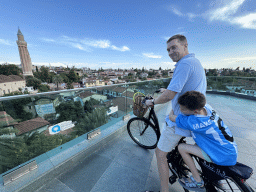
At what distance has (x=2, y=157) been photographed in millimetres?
1490

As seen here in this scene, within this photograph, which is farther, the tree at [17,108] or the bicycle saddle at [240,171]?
the tree at [17,108]

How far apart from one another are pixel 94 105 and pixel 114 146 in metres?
1.00

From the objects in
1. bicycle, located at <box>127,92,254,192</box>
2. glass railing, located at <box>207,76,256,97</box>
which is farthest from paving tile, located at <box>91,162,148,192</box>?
glass railing, located at <box>207,76,256,97</box>

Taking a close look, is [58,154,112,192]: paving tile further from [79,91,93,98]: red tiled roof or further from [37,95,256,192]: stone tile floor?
[79,91,93,98]: red tiled roof

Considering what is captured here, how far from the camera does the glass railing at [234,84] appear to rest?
248 inches

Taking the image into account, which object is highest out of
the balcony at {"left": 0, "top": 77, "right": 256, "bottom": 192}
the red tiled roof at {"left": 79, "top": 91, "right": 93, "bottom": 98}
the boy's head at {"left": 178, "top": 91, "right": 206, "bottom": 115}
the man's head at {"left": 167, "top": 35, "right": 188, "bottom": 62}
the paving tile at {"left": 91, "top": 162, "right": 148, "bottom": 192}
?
the man's head at {"left": 167, "top": 35, "right": 188, "bottom": 62}

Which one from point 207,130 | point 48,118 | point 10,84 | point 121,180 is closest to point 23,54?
point 10,84

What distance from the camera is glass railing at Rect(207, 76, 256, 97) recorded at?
6291mm

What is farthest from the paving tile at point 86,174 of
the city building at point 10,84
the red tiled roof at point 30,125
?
the city building at point 10,84

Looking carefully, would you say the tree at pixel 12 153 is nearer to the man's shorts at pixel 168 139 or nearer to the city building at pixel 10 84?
the man's shorts at pixel 168 139

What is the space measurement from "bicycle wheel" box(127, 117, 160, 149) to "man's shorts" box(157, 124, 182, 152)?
789 mm

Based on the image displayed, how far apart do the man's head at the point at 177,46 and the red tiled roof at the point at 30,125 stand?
213cm

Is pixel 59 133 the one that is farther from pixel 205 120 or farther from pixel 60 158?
pixel 205 120

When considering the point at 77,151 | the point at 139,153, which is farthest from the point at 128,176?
the point at 77,151
